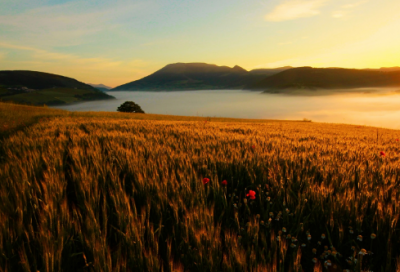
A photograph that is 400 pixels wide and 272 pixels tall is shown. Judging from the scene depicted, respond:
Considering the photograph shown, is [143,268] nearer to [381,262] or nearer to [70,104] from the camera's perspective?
[381,262]

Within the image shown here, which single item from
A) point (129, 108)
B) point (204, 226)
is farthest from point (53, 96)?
point (204, 226)

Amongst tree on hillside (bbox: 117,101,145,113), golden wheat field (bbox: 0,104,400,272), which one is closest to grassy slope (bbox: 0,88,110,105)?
tree on hillside (bbox: 117,101,145,113)

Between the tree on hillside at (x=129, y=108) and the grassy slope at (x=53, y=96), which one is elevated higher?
the grassy slope at (x=53, y=96)

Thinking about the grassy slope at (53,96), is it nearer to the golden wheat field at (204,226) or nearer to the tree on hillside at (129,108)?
the tree on hillside at (129,108)

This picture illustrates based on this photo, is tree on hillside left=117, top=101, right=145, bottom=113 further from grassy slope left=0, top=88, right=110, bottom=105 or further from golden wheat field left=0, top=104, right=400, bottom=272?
grassy slope left=0, top=88, right=110, bottom=105

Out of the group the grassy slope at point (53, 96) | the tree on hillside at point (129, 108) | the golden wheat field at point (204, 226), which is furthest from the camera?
the grassy slope at point (53, 96)

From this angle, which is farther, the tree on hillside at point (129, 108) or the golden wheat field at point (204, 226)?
the tree on hillside at point (129, 108)

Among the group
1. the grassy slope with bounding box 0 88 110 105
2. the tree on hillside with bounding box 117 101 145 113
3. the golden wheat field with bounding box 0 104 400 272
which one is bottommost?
the golden wheat field with bounding box 0 104 400 272

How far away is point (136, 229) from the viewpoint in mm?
1075

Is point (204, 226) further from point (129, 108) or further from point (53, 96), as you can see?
point (53, 96)

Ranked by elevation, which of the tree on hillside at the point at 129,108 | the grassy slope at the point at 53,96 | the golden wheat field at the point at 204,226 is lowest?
the golden wheat field at the point at 204,226

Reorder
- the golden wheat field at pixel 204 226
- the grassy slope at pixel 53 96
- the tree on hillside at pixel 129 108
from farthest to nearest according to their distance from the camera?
the grassy slope at pixel 53 96
the tree on hillside at pixel 129 108
the golden wheat field at pixel 204 226

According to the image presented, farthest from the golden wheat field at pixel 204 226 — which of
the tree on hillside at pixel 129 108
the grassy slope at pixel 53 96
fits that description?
the grassy slope at pixel 53 96

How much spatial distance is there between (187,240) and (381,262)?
109 centimetres
